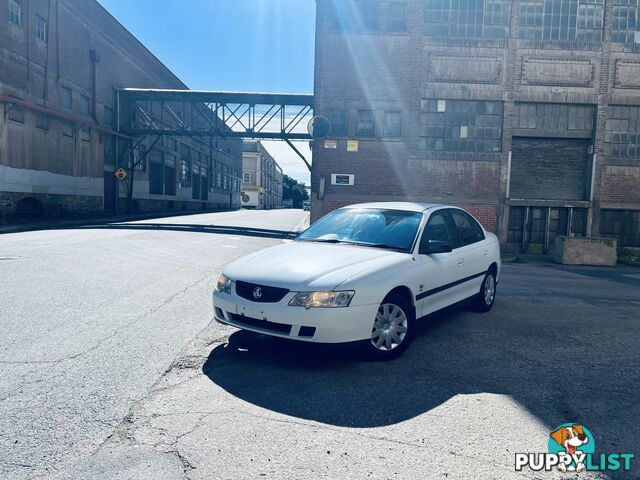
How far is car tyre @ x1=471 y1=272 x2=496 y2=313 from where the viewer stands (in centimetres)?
668

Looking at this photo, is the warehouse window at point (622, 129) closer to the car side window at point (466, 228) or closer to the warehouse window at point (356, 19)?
the warehouse window at point (356, 19)

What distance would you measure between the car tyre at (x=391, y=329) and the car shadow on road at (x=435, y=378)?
108 mm

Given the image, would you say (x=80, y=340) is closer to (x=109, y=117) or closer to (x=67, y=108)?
(x=67, y=108)

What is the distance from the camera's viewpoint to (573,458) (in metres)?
2.92

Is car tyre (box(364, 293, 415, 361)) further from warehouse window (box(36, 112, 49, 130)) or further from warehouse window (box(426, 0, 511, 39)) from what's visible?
warehouse window (box(36, 112, 49, 130))

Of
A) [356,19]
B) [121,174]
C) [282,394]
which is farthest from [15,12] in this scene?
[282,394]

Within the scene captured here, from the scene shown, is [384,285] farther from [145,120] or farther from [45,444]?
[145,120]

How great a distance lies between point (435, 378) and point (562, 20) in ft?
62.4

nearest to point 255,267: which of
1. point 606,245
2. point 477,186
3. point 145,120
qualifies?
point 606,245

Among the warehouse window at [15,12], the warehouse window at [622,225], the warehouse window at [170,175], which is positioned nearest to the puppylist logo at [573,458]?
the warehouse window at [622,225]

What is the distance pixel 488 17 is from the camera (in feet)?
60.7

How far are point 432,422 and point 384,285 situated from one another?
4.54 ft

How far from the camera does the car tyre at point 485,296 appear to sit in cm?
668

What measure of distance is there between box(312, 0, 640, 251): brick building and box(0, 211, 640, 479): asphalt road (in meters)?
Answer: 12.6
